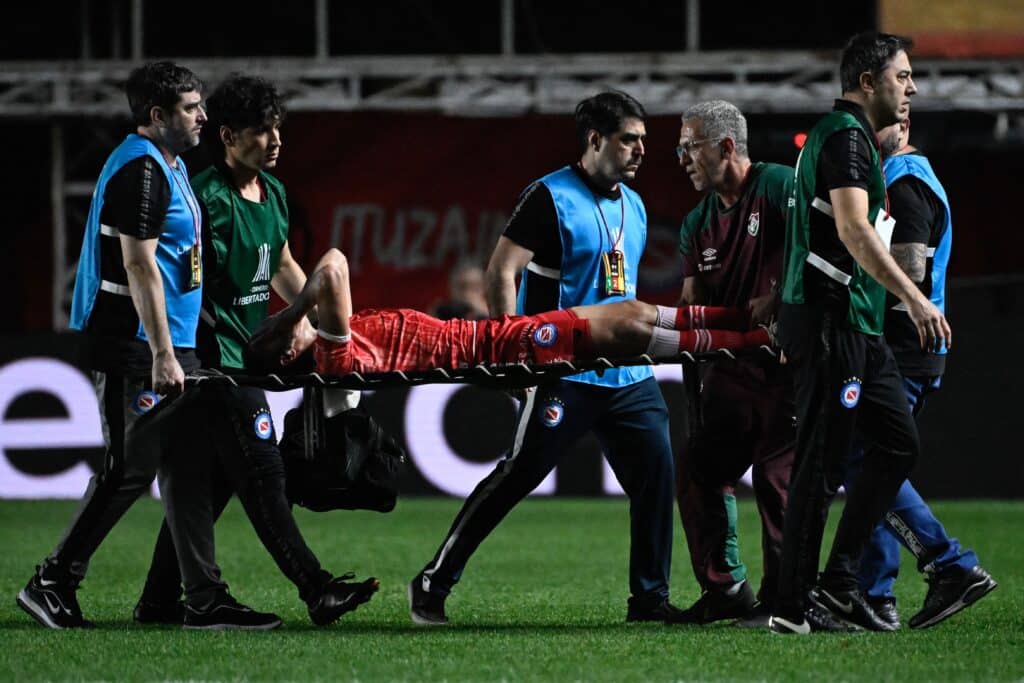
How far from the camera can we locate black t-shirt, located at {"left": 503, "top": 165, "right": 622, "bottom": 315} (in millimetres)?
6281

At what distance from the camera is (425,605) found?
6.15 metres

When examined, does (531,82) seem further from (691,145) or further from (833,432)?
(833,432)

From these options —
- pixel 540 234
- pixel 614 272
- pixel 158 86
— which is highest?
pixel 158 86

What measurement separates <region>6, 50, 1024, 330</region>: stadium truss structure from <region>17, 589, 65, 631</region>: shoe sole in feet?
28.9

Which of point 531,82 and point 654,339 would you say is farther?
point 531,82

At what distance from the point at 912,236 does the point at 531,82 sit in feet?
29.9

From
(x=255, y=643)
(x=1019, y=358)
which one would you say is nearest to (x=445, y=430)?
(x=1019, y=358)

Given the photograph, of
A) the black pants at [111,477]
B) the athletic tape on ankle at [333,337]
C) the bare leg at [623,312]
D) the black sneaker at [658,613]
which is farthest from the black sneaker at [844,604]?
the black pants at [111,477]

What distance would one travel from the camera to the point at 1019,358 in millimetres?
12117

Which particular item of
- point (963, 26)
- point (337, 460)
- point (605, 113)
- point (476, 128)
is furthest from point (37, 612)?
point (476, 128)

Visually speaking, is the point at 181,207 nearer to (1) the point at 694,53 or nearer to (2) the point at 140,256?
(2) the point at 140,256

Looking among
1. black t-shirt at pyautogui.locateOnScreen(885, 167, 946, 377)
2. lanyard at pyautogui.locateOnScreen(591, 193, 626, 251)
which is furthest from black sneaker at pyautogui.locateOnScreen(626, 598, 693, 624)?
lanyard at pyautogui.locateOnScreen(591, 193, 626, 251)

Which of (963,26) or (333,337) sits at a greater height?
(963,26)

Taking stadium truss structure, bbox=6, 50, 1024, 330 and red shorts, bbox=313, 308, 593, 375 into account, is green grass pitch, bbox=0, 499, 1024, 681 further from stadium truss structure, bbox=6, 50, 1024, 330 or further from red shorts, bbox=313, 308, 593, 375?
stadium truss structure, bbox=6, 50, 1024, 330
